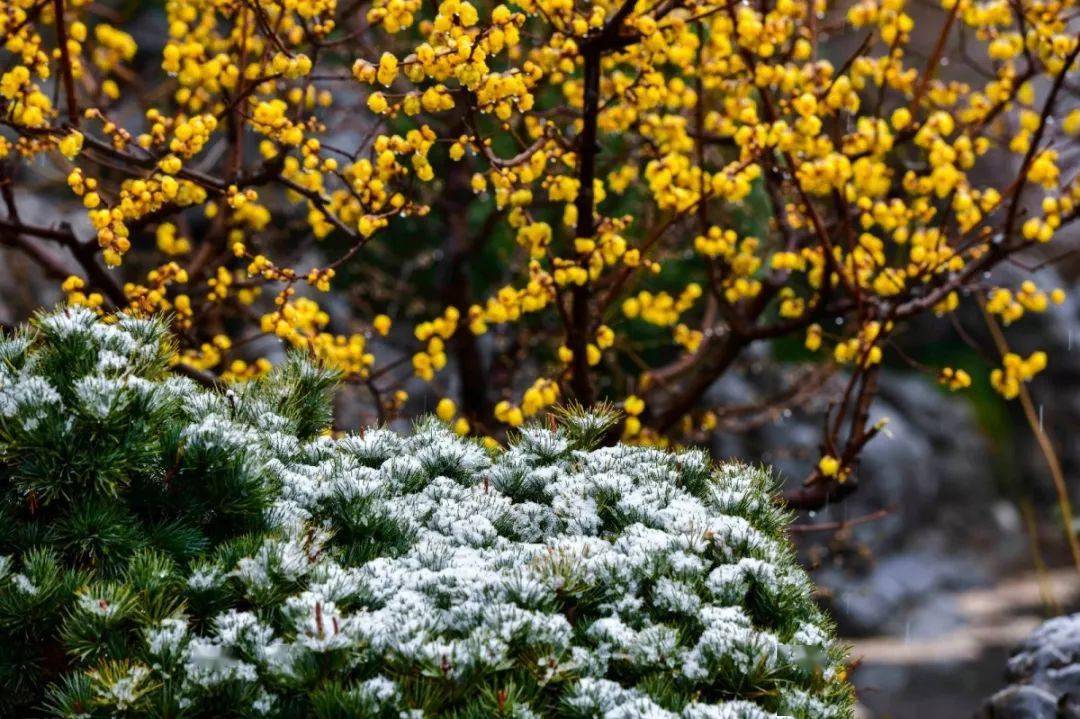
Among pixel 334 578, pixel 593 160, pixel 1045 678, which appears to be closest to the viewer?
pixel 334 578

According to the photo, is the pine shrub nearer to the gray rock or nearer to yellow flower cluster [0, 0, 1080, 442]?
yellow flower cluster [0, 0, 1080, 442]

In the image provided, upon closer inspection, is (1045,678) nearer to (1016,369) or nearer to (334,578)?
(1016,369)

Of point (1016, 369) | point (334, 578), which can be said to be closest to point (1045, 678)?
point (1016, 369)

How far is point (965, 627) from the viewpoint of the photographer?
11.4m

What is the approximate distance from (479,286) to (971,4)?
427 cm

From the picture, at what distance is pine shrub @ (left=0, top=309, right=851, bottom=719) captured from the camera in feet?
8.61

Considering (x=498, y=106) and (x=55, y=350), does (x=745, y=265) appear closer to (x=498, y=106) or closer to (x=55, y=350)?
(x=498, y=106)

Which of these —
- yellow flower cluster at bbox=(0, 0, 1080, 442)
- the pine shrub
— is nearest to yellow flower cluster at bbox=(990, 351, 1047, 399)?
yellow flower cluster at bbox=(0, 0, 1080, 442)

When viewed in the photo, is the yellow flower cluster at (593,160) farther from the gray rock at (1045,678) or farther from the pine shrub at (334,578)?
the gray rock at (1045,678)

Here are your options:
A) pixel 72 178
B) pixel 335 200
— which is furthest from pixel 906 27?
pixel 72 178

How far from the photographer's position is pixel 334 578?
2.85m

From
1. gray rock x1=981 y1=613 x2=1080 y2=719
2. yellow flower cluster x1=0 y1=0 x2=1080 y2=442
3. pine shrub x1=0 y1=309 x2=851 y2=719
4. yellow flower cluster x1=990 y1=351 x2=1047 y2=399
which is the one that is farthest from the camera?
yellow flower cluster x1=990 y1=351 x2=1047 y2=399

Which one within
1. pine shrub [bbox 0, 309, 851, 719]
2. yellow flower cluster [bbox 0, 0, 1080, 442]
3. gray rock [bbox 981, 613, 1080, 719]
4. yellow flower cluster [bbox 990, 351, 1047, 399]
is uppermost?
yellow flower cluster [bbox 0, 0, 1080, 442]

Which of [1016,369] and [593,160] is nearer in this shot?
[593,160]
